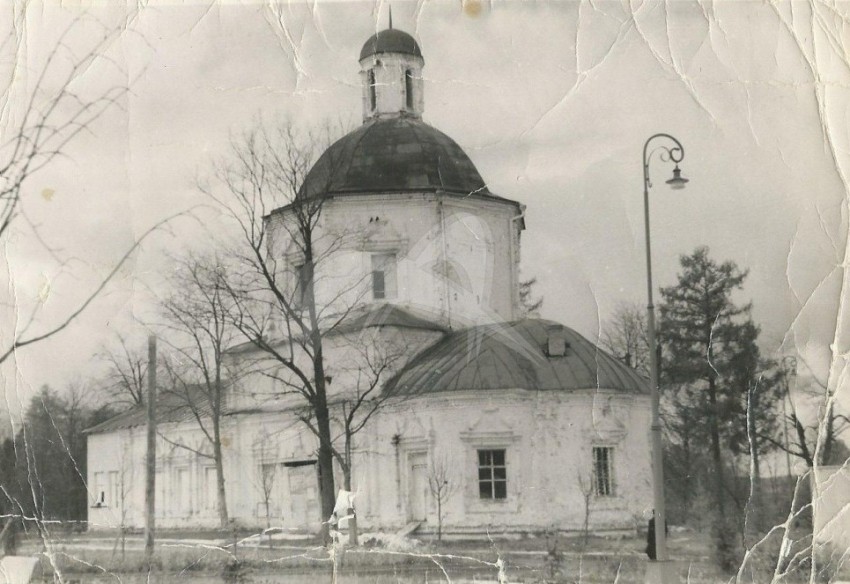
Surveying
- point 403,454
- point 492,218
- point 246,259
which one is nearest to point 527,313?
point 492,218

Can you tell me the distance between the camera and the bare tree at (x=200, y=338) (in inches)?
472

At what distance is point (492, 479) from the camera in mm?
13234

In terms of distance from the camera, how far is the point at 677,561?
407 inches

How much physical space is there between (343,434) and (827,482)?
17.4 feet

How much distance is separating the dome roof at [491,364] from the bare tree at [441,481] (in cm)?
88

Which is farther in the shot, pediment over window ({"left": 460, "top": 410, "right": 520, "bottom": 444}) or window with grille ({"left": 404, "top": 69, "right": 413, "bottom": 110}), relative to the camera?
pediment over window ({"left": 460, "top": 410, "right": 520, "bottom": 444})

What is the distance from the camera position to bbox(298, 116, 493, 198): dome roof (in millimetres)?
13398

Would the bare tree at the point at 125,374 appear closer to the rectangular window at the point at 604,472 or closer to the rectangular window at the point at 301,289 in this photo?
the rectangular window at the point at 301,289

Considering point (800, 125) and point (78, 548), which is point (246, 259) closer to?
point (78, 548)

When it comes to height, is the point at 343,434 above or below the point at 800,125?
below

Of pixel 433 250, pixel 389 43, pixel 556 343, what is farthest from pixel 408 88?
pixel 556 343

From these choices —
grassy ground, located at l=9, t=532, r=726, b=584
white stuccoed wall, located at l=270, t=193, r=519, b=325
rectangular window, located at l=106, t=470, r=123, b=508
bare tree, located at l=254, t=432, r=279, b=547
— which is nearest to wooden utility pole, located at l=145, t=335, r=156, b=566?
rectangular window, located at l=106, t=470, r=123, b=508

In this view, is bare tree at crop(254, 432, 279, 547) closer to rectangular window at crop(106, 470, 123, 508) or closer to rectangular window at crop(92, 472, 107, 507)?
rectangular window at crop(106, 470, 123, 508)

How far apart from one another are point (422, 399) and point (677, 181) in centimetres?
439
